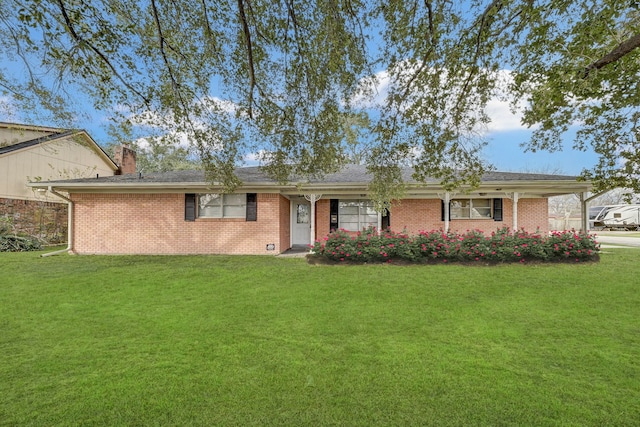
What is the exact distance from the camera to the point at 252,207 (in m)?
11.4

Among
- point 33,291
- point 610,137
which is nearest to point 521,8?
point 610,137

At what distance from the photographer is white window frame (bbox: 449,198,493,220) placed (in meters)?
12.9

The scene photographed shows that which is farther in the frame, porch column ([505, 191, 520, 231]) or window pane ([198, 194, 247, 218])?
window pane ([198, 194, 247, 218])

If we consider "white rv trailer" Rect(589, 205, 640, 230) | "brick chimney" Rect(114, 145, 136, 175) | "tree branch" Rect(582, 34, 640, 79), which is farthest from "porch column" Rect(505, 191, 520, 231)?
"white rv trailer" Rect(589, 205, 640, 230)

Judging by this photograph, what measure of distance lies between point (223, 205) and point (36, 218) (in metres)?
9.58

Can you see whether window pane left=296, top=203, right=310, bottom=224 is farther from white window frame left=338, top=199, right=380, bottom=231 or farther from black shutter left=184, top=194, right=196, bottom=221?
black shutter left=184, top=194, right=196, bottom=221

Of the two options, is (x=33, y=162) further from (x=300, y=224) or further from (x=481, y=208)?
(x=481, y=208)

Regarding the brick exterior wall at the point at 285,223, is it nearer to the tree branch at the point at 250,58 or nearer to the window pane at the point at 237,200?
the window pane at the point at 237,200

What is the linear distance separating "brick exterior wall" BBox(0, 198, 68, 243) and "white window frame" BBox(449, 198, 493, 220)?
17.9 meters

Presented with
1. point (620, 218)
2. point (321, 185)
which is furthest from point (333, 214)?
point (620, 218)

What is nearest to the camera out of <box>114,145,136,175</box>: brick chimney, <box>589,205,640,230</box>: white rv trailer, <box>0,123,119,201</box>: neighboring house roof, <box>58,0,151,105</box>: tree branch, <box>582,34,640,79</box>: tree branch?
<box>582,34,640,79</box>: tree branch

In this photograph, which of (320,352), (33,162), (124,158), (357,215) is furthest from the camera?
(124,158)

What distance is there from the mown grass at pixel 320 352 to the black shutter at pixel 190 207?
185 inches

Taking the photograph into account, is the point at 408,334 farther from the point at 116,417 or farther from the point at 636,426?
the point at 116,417
